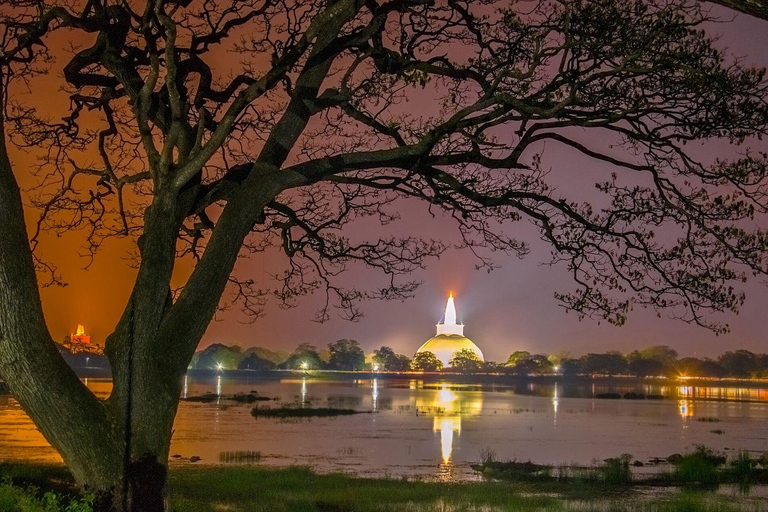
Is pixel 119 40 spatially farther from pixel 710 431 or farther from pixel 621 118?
pixel 710 431

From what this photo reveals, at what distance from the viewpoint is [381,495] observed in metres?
18.6

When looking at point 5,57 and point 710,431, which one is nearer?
point 5,57

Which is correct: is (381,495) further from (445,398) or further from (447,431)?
(445,398)

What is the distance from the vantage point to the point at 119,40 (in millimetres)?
10492

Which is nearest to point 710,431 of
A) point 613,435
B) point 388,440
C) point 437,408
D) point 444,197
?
point 613,435

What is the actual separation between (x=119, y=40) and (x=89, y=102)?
5.66 ft

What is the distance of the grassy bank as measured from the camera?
53.4 ft

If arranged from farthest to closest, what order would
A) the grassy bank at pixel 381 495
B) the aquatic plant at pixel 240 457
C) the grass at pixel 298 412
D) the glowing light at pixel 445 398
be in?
1. the glowing light at pixel 445 398
2. the grass at pixel 298 412
3. the aquatic plant at pixel 240 457
4. the grassy bank at pixel 381 495

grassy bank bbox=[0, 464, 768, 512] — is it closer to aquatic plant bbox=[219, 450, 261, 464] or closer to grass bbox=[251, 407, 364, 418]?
aquatic plant bbox=[219, 450, 261, 464]

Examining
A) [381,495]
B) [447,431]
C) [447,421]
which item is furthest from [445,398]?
[381,495]

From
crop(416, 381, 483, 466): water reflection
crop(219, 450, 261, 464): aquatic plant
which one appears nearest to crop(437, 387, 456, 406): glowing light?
crop(416, 381, 483, 466): water reflection

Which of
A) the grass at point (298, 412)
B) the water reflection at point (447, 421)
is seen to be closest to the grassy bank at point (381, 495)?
the water reflection at point (447, 421)

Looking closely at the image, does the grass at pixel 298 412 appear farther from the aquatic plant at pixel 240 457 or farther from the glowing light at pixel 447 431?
the aquatic plant at pixel 240 457

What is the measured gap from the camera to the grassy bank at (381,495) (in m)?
16.3
